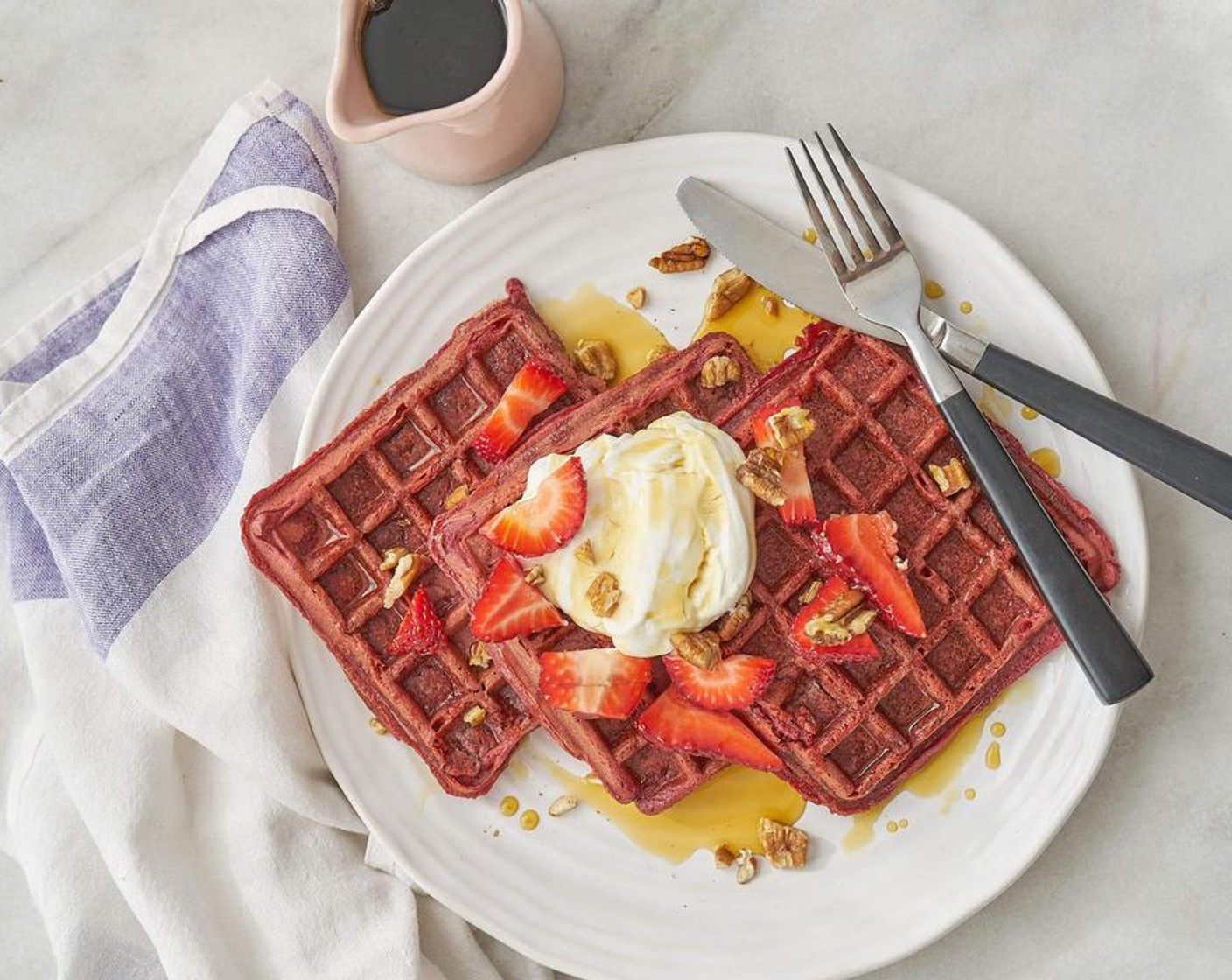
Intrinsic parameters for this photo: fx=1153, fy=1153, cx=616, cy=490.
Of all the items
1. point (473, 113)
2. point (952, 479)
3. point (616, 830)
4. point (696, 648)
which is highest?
point (473, 113)

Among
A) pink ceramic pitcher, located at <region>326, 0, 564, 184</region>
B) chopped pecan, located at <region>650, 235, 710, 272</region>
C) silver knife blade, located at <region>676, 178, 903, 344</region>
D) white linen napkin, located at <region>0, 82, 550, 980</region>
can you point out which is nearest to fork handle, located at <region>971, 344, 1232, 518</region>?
silver knife blade, located at <region>676, 178, 903, 344</region>

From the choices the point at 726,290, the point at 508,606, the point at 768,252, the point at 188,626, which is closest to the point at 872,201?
the point at 768,252

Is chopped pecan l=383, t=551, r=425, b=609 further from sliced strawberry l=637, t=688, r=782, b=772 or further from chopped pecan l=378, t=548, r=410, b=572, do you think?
sliced strawberry l=637, t=688, r=782, b=772

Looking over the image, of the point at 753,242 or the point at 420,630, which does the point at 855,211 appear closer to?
the point at 753,242

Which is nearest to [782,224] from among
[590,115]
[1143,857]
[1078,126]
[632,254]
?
[632,254]

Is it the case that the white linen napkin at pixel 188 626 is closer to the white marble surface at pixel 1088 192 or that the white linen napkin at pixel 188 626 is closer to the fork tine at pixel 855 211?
the white marble surface at pixel 1088 192
